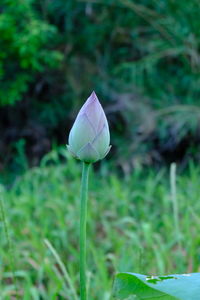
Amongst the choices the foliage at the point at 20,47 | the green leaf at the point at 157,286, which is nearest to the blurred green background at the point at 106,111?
the foliage at the point at 20,47

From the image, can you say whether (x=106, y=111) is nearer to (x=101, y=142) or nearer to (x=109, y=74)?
(x=109, y=74)

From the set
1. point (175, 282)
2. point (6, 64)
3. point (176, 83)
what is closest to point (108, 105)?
point (176, 83)

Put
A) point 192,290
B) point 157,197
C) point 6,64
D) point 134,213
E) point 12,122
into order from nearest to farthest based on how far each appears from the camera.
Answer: point 192,290 < point 134,213 < point 157,197 < point 6,64 < point 12,122

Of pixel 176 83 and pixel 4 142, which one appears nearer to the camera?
pixel 176 83

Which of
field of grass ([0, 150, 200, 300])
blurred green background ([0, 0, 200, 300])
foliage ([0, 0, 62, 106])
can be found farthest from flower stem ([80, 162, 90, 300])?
foliage ([0, 0, 62, 106])

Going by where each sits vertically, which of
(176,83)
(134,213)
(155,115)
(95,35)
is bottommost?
(134,213)

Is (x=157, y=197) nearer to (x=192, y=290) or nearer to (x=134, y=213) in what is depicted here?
(x=134, y=213)

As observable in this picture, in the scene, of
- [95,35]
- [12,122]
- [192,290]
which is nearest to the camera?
[192,290]

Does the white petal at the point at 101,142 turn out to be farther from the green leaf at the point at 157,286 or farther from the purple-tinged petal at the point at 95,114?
the green leaf at the point at 157,286
